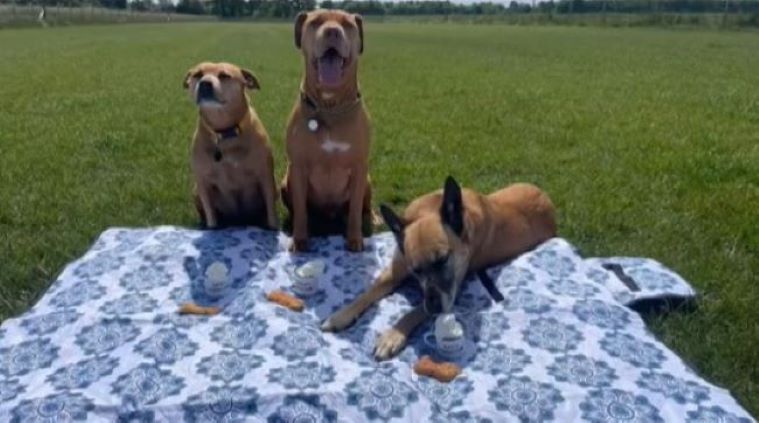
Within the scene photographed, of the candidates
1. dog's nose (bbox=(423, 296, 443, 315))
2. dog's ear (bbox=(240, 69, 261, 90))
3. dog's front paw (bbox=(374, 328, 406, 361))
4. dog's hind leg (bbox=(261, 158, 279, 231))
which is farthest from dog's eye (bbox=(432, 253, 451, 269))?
dog's ear (bbox=(240, 69, 261, 90))

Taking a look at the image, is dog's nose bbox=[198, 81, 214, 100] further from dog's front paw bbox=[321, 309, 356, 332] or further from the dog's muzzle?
dog's front paw bbox=[321, 309, 356, 332]

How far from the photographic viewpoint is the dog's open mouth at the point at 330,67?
430cm

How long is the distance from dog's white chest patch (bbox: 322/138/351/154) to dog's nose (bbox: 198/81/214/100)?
80 centimetres

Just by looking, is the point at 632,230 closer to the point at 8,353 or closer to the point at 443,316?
the point at 443,316

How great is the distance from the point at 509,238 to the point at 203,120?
214 centimetres

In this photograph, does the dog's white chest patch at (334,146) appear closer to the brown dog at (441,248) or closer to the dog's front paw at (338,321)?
the brown dog at (441,248)

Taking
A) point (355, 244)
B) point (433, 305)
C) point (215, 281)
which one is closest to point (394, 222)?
point (433, 305)

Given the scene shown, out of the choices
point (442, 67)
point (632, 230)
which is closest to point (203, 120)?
point (632, 230)

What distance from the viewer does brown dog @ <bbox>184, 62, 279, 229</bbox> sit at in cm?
464

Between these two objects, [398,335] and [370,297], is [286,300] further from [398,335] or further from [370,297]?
[398,335]

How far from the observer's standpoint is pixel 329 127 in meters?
4.42

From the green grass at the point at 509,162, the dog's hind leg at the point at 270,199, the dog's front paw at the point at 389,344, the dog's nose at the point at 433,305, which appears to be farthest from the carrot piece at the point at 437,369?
the dog's hind leg at the point at 270,199

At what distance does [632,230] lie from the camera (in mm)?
5328

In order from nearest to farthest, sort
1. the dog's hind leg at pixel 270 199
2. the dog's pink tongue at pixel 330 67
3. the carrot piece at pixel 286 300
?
the carrot piece at pixel 286 300 → the dog's pink tongue at pixel 330 67 → the dog's hind leg at pixel 270 199
